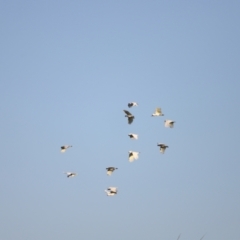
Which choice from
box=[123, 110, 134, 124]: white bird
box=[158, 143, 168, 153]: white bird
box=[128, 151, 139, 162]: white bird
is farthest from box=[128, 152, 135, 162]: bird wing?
box=[123, 110, 134, 124]: white bird

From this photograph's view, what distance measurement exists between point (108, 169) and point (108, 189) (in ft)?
10.6

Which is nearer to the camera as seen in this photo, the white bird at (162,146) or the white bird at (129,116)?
the white bird at (129,116)

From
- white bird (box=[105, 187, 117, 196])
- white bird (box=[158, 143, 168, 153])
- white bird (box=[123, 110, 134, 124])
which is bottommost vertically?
white bird (box=[105, 187, 117, 196])

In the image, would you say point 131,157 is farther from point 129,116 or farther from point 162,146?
point 129,116

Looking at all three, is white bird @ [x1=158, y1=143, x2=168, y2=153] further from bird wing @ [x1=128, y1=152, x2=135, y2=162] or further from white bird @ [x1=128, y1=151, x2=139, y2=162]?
bird wing @ [x1=128, y1=152, x2=135, y2=162]

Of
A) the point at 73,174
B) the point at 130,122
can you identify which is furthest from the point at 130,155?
the point at 73,174

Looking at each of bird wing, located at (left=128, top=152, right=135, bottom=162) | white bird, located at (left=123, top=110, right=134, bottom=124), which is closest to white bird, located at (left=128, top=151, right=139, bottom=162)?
bird wing, located at (left=128, top=152, right=135, bottom=162)

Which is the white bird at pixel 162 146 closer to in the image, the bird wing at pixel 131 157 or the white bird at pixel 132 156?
the white bird at pixel 132 156

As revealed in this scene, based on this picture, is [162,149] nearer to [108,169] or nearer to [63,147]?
[108,169]

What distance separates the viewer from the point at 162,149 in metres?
45.4

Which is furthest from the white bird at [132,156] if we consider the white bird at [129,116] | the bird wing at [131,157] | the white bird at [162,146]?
the white bird at [129,116]

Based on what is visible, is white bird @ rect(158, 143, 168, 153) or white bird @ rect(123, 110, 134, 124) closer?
white bird @ rect(123, 110, 134, 124)

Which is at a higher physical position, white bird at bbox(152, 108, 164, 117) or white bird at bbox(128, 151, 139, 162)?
white bird at bbox(152, 108, 164, 117)

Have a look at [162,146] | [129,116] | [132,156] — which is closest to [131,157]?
[132,156]
